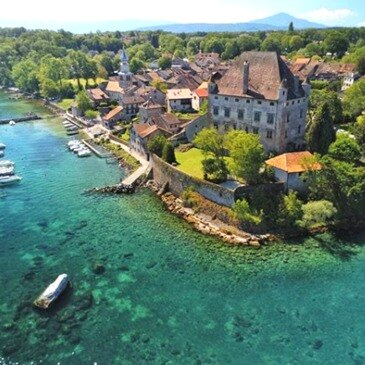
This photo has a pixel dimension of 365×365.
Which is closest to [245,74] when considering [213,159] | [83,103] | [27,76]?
[213,159]

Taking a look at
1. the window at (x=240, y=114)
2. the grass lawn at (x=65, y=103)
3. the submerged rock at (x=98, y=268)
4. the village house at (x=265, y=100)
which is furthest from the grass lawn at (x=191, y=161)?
the grass lawn at (x=65, y=103)

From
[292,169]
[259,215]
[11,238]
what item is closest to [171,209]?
[259,215]

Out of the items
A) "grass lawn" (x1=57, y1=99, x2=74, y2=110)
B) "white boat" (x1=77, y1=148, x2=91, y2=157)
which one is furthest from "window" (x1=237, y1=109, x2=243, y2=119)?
"grass lawn" (x1=57, y1=99, x2=74, y2=110)

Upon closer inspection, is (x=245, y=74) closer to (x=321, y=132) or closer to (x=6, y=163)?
(x=321, y=132)

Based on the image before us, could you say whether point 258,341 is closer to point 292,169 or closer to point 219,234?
point 219,234

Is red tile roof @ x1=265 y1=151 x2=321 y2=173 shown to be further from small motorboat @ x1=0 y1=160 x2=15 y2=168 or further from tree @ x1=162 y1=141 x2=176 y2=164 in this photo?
small motorboat @ x1=0 y1=160 x2=15 y2=168
